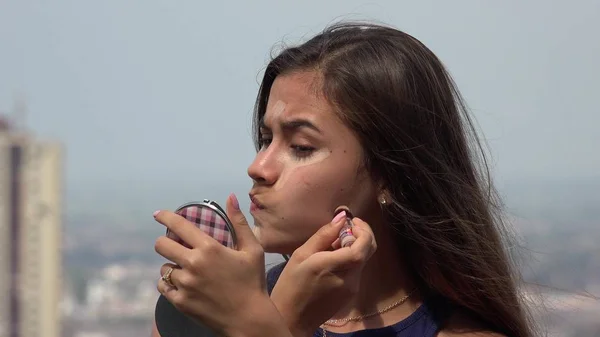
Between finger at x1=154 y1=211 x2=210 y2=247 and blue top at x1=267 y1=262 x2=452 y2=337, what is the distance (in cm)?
46

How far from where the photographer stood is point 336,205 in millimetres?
1329

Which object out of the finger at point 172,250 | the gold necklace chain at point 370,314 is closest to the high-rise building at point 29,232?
the gold necklace chain at point 370,314

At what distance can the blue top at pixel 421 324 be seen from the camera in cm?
143

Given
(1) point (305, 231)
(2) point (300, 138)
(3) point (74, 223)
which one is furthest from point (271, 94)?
(3) point (74, 223)

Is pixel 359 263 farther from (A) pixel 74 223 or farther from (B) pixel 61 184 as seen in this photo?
(A) pixel 74 223

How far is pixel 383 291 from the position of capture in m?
1.47

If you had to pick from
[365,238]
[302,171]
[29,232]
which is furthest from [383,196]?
[29,232]

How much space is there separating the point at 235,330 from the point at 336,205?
293mm

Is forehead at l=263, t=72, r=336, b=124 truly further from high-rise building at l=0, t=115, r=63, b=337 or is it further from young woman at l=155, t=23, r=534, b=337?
high-rise building at l=0, t=115, r=63, b=337

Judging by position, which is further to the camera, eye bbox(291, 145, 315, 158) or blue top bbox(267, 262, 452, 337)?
blue top bbox(267, 262, 452, 337)

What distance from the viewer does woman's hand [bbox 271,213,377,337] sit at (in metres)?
1.14

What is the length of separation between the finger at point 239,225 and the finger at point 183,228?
0.13 ft

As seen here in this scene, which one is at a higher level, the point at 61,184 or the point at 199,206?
the point at 199,206

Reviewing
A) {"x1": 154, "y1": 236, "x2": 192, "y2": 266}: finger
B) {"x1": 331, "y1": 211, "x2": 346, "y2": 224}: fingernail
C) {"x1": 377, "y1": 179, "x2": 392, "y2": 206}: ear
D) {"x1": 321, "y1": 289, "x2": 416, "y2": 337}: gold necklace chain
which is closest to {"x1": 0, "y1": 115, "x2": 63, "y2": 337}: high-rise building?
{"x1": 321, "y1": 289, "x2": 416, "y2": 337}: gold necklace chain
